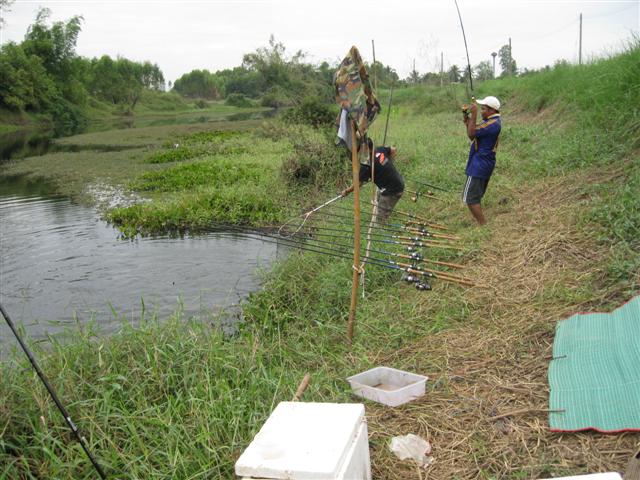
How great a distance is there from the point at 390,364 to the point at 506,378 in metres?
0.78

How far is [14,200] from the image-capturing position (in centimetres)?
1295

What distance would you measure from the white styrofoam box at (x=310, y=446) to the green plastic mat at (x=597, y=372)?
1.12 metres

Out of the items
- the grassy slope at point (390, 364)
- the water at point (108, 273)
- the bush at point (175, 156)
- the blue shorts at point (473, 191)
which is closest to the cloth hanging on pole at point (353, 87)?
the grassy slope at point (390, 364)

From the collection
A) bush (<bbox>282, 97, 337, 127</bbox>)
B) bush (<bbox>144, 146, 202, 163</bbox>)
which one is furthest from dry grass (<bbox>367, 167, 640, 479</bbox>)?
bush (<bbox>144, 146, 202, 163</bbox>)

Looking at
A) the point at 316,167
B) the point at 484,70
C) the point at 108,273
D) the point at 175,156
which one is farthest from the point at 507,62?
the point at 108,273

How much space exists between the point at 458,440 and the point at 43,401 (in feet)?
7.28

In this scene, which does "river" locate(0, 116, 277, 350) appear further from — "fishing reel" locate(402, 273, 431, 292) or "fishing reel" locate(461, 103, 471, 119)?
"fishing reel" locate(461, 103, 471, 119)

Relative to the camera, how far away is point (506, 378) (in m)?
3.16

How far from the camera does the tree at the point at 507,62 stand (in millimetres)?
22000

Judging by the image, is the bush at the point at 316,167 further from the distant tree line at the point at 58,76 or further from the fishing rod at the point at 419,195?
the distant tree line at the point at 58,76

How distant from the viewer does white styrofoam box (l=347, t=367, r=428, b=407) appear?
3.04 m

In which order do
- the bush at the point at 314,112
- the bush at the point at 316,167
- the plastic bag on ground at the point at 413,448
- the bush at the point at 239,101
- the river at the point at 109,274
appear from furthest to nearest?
1. the bush at the point at 239,101
2. the bush at the point at 314,112
3. the bush at the point at 316,167
4. the river at the point at 109,274
5. the plastic bag on ground at the point at 413,448

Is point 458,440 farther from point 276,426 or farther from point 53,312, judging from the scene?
point 53,312

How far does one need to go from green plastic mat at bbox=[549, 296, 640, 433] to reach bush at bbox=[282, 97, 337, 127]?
13991mm
